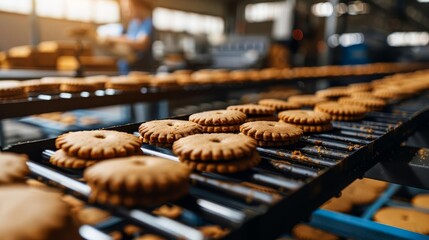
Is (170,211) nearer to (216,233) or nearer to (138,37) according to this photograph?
(216,233)

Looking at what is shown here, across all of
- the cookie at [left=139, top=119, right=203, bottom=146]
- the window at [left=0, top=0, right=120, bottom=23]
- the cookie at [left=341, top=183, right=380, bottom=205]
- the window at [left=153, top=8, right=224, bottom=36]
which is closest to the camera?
the cookie at [left=139, top=119, right=203, bottom=146]

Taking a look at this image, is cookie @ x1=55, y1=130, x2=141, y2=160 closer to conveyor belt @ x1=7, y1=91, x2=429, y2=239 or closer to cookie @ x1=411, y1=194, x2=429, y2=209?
conveyor belt @ x1=7, y1=91, x2=429, y2=239

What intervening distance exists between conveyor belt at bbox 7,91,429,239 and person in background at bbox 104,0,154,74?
365cm

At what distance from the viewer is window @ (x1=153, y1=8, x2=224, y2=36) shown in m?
18.0

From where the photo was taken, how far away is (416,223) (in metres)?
2.17

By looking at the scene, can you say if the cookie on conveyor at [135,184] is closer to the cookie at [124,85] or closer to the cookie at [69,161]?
the cookie at [69,161]

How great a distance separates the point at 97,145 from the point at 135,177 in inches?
12.8

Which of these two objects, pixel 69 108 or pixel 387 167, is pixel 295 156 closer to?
pixel 387 167

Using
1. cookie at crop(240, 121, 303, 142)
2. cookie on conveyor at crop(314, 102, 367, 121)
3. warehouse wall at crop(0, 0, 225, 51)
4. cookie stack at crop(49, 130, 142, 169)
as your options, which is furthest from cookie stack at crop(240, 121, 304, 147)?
warehouse wall at crop(0, 0, 225, 51)

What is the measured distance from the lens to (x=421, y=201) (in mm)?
2557

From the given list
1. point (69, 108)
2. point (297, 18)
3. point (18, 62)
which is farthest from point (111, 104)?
point (297, 18)

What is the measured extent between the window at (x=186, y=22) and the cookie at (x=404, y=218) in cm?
1523

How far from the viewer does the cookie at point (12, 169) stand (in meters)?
0.84

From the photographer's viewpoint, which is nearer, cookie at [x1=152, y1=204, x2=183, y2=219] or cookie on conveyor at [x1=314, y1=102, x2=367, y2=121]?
cookie at [x1=152, y1=204, x2=183, y2=219]
